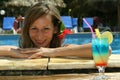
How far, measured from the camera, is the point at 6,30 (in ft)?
61.7

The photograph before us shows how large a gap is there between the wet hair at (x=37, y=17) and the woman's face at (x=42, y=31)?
0.13 feet

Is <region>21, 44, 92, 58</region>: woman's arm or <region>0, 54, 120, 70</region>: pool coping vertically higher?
<region>21, 44, 92, 58</region>: woman's arm

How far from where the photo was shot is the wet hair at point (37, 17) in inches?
113

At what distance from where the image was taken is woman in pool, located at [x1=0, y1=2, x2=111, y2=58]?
8.67ft

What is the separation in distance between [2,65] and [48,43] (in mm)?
763

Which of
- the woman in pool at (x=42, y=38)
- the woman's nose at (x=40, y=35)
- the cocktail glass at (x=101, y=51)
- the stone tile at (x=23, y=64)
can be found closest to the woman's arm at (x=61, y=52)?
the woman in pool at (x=42, y=38)

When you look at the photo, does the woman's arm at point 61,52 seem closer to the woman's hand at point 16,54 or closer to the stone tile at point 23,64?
→ the woman's hand at point 16,54

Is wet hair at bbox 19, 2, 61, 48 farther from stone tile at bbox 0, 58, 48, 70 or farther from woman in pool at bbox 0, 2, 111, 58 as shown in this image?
stone tile at bbox 0, 58, 48, 70

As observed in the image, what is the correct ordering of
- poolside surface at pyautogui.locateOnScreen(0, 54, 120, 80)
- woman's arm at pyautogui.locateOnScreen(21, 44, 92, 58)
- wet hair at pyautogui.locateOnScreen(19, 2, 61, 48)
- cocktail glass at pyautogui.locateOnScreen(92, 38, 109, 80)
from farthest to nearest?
wet hair at pyautogui.locateOnScreen(19, 2, 61, 48), woman's arm at pyautogui.locateOnScreen(21, 44, 92, 58), poolside surface at pyautogui.locateOnScreen(0, 54, 120, 80), cocktail glass at pyautogui.locateOnScreen(92, 38, 109, 80)

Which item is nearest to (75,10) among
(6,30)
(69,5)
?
(69,5)

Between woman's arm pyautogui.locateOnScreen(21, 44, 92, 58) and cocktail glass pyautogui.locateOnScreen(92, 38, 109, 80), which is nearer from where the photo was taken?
cocktail glass pyautogui.locateOnScreen(92, 38, 109, 80)

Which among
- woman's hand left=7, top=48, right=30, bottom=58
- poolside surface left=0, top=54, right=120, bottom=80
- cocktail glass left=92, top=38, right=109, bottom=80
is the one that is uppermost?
cocktail glass left=92, top=38, right=109, bottom=80

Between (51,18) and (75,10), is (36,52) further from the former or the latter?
(75,10)

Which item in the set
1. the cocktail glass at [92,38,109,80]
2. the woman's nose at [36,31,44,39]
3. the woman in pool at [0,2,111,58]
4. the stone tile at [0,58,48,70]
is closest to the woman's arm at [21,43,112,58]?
the woman in pool at [0,2,111,58]
